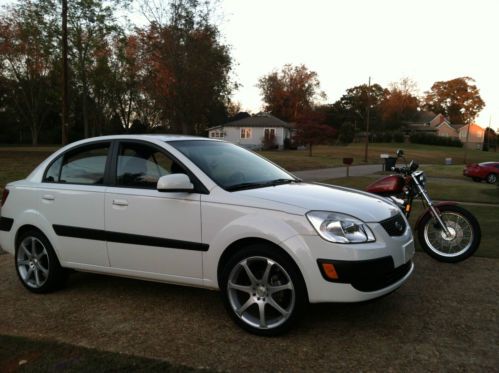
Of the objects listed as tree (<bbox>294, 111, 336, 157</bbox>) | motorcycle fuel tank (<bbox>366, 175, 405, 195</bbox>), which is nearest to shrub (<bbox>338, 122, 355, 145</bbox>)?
tree (<bbox>294, 111, 336, 157</bbox>)

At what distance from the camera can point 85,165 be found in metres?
4.69

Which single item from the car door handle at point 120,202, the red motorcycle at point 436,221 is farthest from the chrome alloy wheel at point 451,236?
the car door handle at point 120,202

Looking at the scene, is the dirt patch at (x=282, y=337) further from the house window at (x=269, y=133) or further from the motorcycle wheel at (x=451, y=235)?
the house window at (x=269, y=133)

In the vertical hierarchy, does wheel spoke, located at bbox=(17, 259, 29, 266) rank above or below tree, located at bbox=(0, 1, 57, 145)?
below

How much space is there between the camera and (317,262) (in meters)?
3.38

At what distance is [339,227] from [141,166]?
1.96m

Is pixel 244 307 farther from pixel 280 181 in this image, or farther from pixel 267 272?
pixel 280 181

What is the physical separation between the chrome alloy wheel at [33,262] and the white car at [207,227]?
0.04 feet

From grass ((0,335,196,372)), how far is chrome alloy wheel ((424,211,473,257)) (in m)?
3.88

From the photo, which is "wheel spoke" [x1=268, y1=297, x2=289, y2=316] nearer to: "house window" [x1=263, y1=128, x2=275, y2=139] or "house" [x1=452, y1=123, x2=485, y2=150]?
"house window" [x1=263, y1=128, x2=275, y2=139]

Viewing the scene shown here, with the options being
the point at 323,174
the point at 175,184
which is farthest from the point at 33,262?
the point at 323,174

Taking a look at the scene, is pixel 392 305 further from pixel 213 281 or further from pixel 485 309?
pixel 213 281

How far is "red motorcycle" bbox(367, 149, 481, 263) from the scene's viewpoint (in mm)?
5664

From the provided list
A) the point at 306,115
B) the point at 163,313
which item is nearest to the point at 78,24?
the point at 306,115
